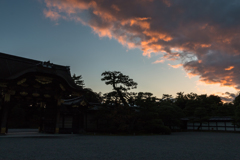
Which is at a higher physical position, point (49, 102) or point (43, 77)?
point (43, 77)

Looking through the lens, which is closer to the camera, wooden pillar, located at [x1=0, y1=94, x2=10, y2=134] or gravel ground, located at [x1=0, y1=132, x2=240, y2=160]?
gravel ground, located at [x1=0, y1=132, x2=240, y2=160]

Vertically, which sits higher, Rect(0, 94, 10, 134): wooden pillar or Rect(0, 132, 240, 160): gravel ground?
Rect(0, 94, 10, 134): wooden pillar

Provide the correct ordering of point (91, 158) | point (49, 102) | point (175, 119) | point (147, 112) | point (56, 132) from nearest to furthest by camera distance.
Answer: point (91, 158)
point (56, 132)
point (49, 102)
point (147, 112)
point (175, 119)

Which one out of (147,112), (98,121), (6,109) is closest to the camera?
(6,109)

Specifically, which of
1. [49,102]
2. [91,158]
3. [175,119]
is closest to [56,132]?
[49,102]

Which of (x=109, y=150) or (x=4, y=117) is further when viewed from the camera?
(x=4, y=117)

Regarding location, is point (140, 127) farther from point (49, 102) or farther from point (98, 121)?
point (49, 102)

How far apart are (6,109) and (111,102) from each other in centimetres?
1197

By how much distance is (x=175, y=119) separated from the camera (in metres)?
33.6

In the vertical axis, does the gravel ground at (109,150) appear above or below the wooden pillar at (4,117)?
below

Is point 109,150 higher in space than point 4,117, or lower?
lower

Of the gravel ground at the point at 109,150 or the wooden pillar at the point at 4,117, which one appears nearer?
the gravel ground at the point at 109,150

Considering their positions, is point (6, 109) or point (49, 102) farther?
point (49, 102)

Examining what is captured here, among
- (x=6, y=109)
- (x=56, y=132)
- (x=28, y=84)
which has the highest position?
(x=28, y=84)
